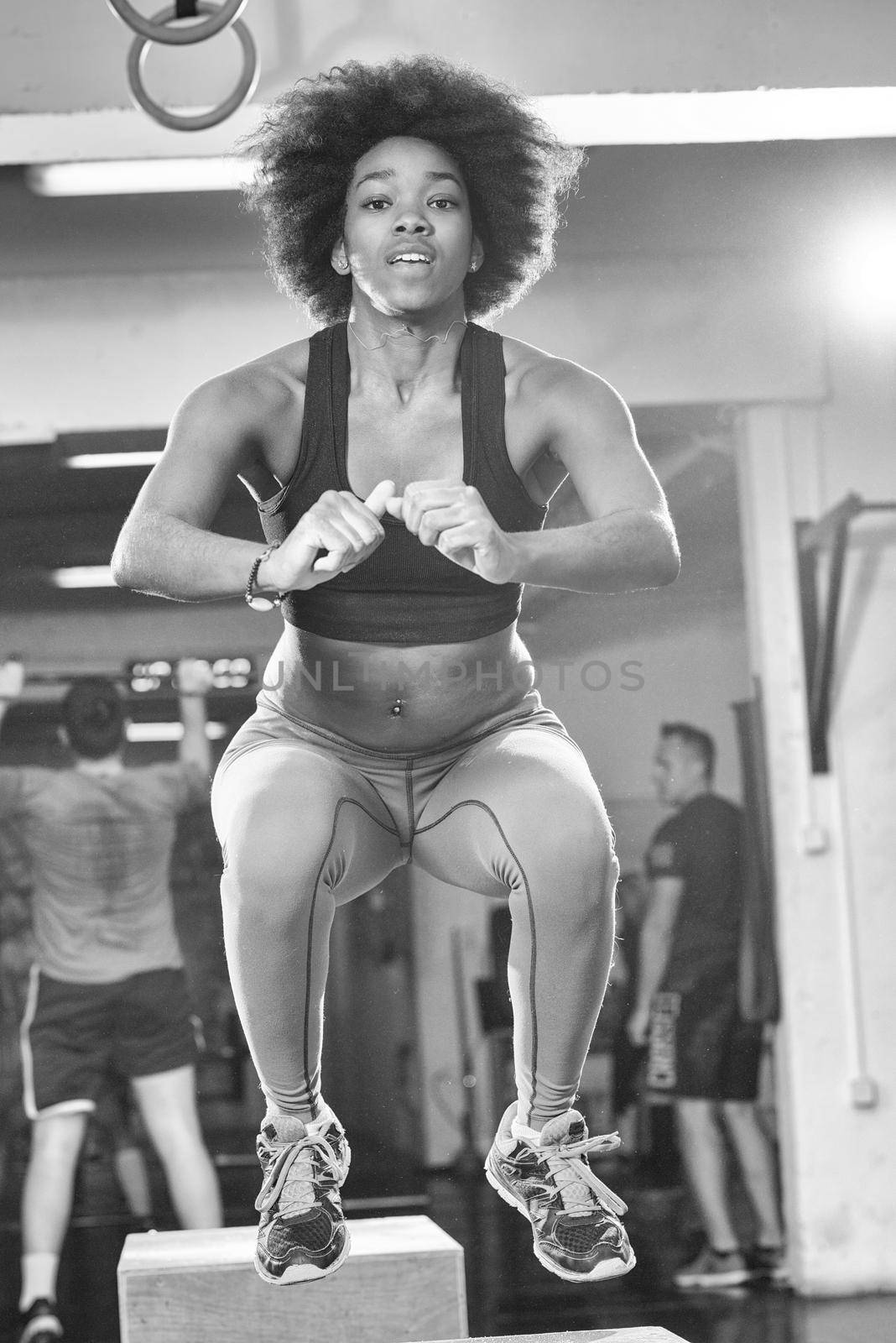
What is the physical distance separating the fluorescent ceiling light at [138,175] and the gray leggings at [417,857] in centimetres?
190

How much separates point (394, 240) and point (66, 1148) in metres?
2.56

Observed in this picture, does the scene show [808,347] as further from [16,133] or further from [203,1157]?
[203,1157]

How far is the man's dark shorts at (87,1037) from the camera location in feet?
12.0

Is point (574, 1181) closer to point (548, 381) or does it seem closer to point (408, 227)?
point (548, 381)

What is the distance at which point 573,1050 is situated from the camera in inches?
75.2

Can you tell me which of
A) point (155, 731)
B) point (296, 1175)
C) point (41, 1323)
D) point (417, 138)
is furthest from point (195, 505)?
point (41, 1323)

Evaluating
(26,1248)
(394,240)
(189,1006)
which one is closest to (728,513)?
(189,1006)

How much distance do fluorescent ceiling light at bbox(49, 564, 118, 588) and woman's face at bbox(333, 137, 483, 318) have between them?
199 cm

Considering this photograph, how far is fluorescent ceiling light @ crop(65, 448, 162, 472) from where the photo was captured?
12.5ft

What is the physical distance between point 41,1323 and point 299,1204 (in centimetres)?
199

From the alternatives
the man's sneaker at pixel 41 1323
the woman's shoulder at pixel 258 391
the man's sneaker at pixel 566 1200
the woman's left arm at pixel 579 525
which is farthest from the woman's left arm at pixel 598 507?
the man's sneaker at pixel 41 1323

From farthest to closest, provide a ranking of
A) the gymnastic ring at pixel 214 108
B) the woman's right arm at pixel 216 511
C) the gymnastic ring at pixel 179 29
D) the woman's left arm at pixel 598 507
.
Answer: the gymnastic ring at pixel 214 108
the gymnastic ring at pixel 179 29
the woman's left arm at pixel 598 507
the woman's right arm at pixel 216 511

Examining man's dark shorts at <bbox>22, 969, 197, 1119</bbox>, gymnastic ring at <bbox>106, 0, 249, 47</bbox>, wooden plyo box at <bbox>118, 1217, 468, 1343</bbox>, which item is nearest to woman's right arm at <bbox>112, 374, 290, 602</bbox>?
gymnastic ring at <bbox>106, 0, 249, 47</bbox>

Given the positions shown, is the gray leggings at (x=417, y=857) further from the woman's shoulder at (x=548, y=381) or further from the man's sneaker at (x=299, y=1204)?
the woman's shoulder at (x=548, y=381)
